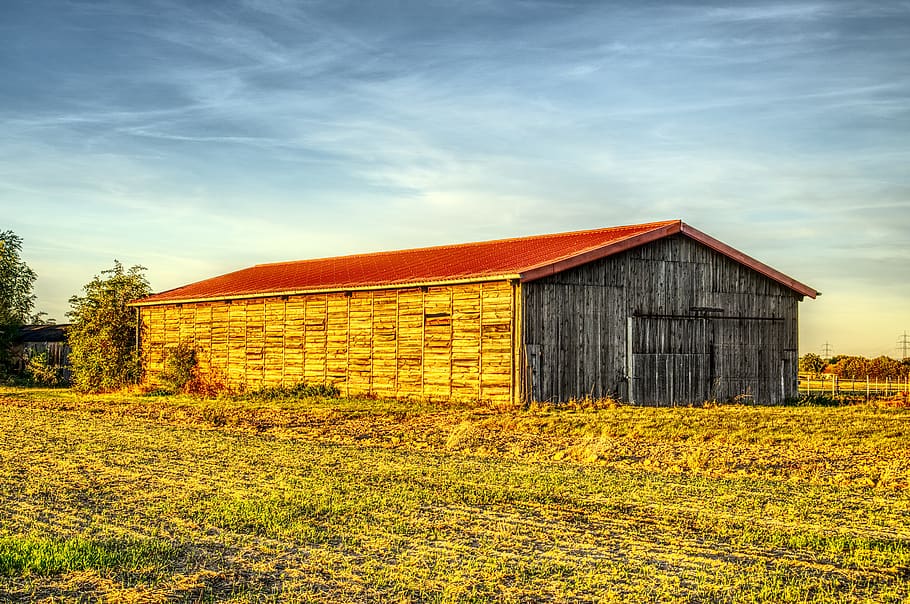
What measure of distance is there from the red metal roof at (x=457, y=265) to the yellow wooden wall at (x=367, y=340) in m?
0.42

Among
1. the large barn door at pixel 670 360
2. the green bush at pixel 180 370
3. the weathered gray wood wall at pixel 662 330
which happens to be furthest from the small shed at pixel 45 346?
the large barn door at pixel 670 360

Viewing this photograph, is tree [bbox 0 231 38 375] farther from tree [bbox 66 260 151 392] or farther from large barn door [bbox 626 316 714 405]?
large barn door [bbox 626 316 714 405]

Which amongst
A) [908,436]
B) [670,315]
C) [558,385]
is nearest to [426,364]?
[558,385]

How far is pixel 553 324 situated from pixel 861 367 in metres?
43.5

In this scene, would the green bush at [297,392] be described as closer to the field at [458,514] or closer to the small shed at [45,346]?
the field at [458,514]

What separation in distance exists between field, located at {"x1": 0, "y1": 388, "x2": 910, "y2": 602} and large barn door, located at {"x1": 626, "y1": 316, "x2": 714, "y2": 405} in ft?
24.0

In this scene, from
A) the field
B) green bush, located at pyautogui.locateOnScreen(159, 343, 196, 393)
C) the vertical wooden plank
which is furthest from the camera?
green bush, located at pyautogui.locateOnScreen(159, 343, 196, 393)

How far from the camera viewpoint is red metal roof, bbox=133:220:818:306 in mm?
26031

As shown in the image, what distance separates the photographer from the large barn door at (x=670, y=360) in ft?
88.3

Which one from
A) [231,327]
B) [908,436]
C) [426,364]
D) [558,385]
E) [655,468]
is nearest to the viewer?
[655,468]

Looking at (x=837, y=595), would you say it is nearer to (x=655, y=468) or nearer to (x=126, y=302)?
(x=655, y=468)

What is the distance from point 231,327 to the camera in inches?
1369

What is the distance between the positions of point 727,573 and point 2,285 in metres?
49.4

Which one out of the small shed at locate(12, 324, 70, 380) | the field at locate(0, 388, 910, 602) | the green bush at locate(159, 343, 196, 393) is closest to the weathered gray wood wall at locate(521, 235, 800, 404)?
the field at locate(0, 388, 910, 602)
